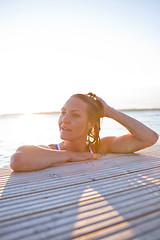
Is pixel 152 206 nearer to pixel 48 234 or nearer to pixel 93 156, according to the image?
pixel 48 234

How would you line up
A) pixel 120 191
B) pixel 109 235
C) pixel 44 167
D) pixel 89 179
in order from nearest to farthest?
pixel 109 235, pixel 120 191, pixel 89 179, pixel 44 167

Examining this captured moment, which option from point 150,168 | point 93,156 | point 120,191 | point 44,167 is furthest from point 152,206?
point 93,156

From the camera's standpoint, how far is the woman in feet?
9.31

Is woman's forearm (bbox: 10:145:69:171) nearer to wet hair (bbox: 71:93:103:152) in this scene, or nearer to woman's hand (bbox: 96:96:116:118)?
wet hair (bbox: 71:93:103:152)

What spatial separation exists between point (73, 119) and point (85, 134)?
0.41 meters

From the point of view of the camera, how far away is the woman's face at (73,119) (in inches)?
118

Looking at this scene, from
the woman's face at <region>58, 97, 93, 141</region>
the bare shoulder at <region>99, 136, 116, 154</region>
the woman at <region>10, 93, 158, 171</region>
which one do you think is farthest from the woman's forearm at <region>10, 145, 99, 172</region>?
the bare shoulder at <region>99, 136, 116, 154</region>

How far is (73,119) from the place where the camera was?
9.89 feet

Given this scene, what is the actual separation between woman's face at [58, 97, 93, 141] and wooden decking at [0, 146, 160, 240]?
78 centimetres

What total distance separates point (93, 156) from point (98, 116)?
679 millimetres

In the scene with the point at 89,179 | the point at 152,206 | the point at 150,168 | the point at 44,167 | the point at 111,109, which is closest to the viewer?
the point at 152,206

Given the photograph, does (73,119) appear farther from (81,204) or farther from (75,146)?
(81,204)

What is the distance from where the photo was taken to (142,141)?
3291 millimetres

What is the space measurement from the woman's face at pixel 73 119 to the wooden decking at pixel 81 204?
0.78 m
